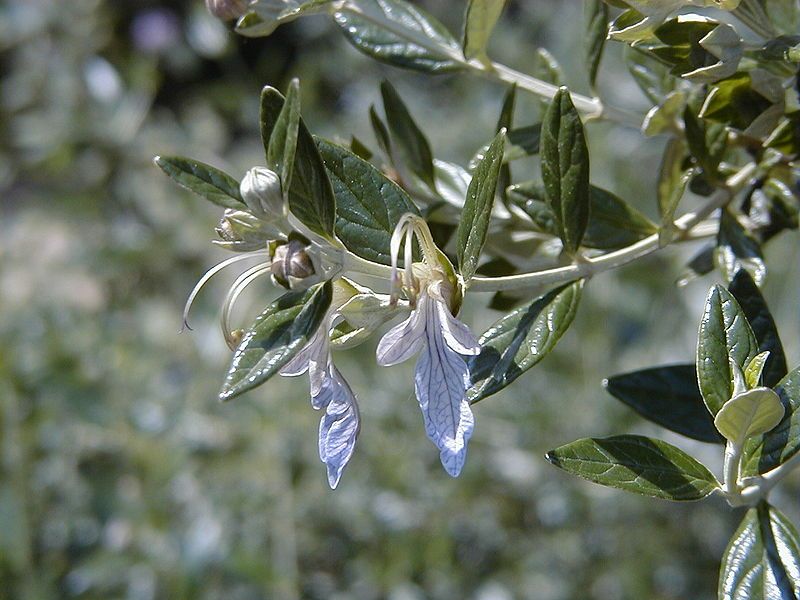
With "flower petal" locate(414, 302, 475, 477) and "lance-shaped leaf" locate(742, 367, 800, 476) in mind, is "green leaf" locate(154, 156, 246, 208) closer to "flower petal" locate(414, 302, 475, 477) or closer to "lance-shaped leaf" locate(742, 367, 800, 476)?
"flower petal" locate(414, 302, 475, 477)

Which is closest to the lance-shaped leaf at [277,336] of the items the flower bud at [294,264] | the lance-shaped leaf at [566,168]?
the flower bud at [294,264]

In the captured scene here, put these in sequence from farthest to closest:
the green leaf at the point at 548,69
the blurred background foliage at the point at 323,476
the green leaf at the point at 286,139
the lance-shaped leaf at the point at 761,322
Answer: the blurred background foliage at the point at 323,476, the green leaf at the point at 548,69, the lance-shaped leaf at the point at 761,322, the green leaf at the point at 286,139

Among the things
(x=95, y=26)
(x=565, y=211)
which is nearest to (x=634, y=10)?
(x=565, y=211)

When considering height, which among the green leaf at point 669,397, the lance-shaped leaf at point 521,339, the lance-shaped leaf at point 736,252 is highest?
the lance-shaped leaf at point 736,252

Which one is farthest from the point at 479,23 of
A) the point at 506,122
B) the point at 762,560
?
the point at 762,560

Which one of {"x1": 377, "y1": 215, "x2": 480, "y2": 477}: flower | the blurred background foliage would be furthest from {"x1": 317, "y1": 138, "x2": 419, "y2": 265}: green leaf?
the blurred background foliage

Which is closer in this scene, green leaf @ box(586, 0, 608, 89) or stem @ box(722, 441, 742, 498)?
stem @ box(722, 441, 742, 498)

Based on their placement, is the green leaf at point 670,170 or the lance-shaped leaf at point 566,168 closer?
the lance-shaped leaf at point 566,168

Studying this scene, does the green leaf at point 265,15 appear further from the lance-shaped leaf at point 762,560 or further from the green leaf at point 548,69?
the lance-shaped leaf at point 762,560
